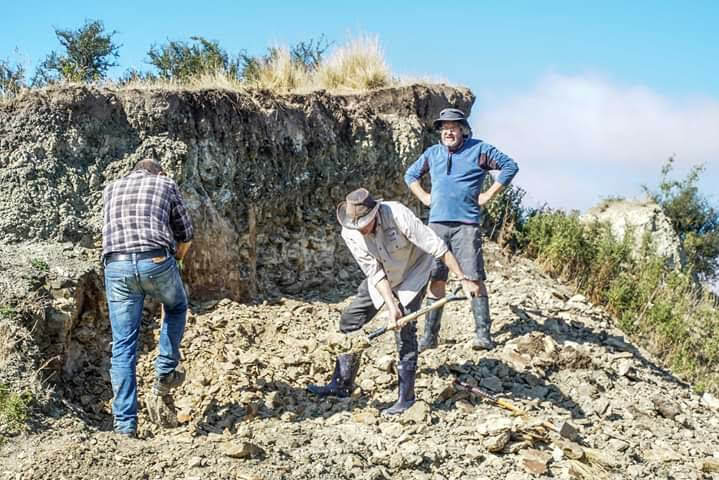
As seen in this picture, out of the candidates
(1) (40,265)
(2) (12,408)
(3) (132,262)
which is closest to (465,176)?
(3) (132,262)

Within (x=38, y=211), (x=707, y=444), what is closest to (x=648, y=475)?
(x=707, y=444)

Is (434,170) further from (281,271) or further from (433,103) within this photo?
(433,103)

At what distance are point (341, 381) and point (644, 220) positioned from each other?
7705 millimetres

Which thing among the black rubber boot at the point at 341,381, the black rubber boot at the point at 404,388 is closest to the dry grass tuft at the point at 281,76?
the black rubber boot at the point at 341,381

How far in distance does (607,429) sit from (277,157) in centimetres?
386

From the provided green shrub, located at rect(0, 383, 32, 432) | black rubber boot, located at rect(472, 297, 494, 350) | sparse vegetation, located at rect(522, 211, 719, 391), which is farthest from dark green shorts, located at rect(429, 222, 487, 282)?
sparse vegetation, located at rect(522, 211, 719, 391)

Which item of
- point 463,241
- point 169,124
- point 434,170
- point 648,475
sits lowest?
point 648,475

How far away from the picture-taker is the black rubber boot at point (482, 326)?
6809 millimetres

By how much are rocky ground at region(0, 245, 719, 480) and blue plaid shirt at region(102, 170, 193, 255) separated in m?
1.18

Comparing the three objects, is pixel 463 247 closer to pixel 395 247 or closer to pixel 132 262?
pixel 395 247

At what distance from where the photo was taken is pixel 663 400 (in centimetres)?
680

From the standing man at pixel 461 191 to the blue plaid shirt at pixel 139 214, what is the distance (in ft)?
7.47

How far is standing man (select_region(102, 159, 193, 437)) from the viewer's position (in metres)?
5.04

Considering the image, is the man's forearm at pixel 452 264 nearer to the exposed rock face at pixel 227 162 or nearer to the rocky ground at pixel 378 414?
the rocky ground at pixel 378 414
